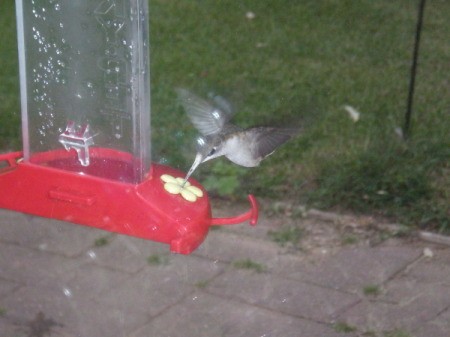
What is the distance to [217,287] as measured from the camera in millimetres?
4285

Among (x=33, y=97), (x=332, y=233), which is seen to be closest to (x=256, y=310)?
(x=332, y=233)

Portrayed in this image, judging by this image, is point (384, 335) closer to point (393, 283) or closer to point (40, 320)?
point (393, 283)

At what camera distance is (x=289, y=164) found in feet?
17.8

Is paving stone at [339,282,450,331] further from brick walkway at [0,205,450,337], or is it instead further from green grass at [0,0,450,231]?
green grass at [0,0,450,231]

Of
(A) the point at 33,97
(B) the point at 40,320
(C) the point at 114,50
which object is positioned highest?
(C) the point at 114,50

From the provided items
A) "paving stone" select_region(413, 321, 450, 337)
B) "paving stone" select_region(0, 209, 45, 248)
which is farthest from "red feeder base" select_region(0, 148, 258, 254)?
"paving stone" select_region(0, 209, 45, 248)

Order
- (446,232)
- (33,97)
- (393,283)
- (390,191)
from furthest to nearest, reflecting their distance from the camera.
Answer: (390,191) → (446,232) → (393,283) → (33,97)

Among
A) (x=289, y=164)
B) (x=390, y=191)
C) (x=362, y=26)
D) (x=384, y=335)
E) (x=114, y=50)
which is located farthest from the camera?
(x=362, y=26)

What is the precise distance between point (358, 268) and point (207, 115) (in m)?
1.71

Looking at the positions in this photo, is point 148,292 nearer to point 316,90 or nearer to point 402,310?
point 402,310

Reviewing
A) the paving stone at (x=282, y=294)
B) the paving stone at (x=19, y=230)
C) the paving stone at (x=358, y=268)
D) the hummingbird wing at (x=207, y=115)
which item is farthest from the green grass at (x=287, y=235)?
the hummingbird wing at (x=207, y=115)

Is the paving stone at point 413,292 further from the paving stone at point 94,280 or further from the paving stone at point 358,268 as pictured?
the paving stone at point 94,280

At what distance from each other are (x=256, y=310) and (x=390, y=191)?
131 centimetres

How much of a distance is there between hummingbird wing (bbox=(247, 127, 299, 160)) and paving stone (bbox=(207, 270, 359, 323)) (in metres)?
1.25
